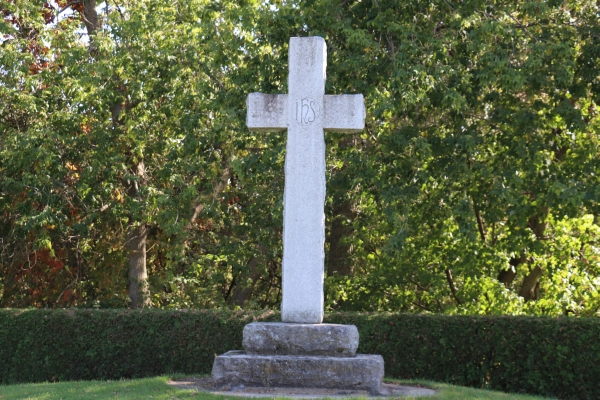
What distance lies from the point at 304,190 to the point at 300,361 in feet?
5.70

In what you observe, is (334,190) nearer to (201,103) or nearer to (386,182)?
(386,182)

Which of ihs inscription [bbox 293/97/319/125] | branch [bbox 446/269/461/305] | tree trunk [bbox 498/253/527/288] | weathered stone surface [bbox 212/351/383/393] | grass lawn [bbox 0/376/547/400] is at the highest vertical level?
ihs inscription [bbox 293/97/319/125]

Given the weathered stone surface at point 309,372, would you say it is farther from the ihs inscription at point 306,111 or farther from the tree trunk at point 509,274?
the tree trunk at point 509,274

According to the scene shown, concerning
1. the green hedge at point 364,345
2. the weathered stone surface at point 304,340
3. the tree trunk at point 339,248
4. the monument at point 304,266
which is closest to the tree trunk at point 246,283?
the tree trunk at point 339,248

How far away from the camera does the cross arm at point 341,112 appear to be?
8.12m

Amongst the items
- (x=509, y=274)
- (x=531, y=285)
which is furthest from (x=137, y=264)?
(x=531, y=285)

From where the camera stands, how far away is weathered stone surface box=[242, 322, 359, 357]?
743 centimetres

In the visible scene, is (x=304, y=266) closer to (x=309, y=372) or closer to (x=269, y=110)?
(x=309, y=372)

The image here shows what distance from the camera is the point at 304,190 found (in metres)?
7.93

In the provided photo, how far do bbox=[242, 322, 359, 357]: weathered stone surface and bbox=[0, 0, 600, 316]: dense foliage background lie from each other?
4.45 m

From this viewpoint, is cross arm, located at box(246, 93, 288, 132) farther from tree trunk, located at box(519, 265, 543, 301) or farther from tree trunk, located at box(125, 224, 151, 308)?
tree trunk, located at box(519, 265, 543, 301)

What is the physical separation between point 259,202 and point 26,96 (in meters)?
4.77

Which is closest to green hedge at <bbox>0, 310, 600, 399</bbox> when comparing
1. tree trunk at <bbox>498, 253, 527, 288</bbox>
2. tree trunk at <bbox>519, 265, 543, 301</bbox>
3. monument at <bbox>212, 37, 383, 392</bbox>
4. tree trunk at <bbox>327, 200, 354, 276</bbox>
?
monument at <bbox>212, 37, 383, 392</bbox>

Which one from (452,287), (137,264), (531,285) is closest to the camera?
(452,287)
